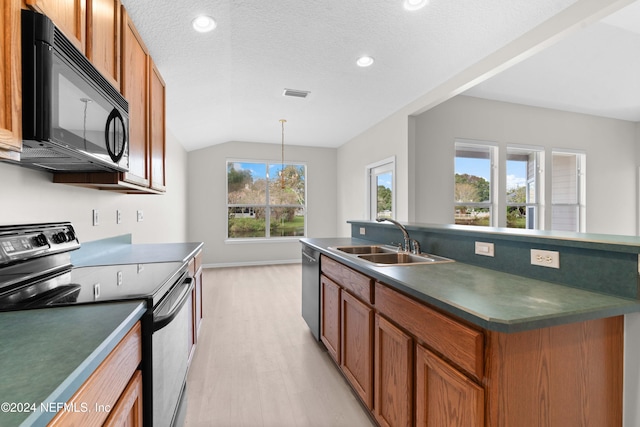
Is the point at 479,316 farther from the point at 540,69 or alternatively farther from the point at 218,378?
the point at 540,69

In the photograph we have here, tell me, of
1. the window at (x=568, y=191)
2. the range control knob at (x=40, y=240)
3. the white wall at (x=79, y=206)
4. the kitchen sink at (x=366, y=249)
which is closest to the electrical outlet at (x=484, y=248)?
the kitchen sink at (x=366, y=249)

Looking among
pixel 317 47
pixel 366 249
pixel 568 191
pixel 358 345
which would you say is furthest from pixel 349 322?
Answer: pixel 568 191

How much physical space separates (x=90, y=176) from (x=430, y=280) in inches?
78.5

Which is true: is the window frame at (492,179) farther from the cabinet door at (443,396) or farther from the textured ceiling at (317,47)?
the cabinet door at (443,396)

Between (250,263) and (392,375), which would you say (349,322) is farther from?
(250,263)

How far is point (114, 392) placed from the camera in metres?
0.82

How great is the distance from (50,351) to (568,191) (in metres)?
7.00

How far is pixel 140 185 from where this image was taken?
2.13 metres

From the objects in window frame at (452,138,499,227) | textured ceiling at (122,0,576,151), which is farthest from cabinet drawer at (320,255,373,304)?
window frame at (452,138,499,227)

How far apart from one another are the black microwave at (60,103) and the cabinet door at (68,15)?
0.12 metres

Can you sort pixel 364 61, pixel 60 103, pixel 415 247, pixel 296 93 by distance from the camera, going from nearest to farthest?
pixel 60 103 < pixel 415 247 < pixel 364 61 < pixel 296 93

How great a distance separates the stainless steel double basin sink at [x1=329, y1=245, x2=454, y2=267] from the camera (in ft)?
6.16

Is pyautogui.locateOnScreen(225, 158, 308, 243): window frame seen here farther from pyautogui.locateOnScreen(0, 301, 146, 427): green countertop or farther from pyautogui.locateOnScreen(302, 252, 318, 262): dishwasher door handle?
pyautogui.locateOnScreen(0, 301, 146, 427): green countertop

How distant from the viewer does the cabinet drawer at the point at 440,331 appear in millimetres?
954
